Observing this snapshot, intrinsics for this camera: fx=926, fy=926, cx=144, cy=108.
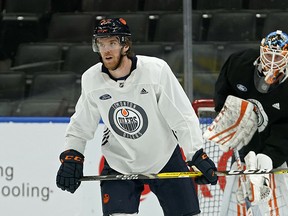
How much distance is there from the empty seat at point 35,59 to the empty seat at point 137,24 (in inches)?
15.6

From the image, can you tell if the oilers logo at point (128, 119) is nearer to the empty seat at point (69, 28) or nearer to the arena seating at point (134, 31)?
the arena seating at point (134, 31)

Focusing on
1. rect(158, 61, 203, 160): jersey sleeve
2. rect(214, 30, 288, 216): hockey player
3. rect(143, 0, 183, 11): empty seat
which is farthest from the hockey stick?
rect(143, 0, 183, 11): empty seat

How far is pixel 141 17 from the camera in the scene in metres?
5.04

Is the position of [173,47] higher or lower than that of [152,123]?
higher

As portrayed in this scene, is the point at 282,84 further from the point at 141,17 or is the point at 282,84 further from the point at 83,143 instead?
the point at 141,17

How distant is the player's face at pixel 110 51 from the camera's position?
3369 mm

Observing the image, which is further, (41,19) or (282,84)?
(41,19)

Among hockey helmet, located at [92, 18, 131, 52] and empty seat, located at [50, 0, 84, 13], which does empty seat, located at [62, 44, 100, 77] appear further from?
hockey helmet, located at [92, 18, 131, 52]

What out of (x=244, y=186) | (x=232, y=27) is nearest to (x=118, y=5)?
(x=232, y=27)

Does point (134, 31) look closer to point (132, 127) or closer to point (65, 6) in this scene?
point (65, 6)

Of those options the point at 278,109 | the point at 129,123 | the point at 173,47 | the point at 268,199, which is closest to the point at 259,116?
the point at 278,109

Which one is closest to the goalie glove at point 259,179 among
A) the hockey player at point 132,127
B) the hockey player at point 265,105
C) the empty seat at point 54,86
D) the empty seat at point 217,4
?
the hockey player at point 265,105

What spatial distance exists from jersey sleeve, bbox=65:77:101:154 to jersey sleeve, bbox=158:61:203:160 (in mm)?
283

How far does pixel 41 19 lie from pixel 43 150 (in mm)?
838
